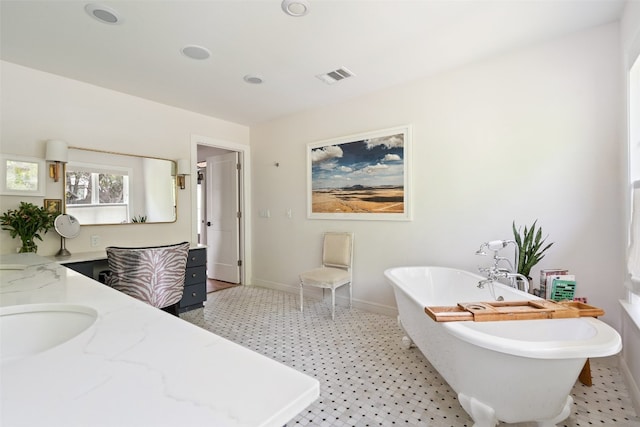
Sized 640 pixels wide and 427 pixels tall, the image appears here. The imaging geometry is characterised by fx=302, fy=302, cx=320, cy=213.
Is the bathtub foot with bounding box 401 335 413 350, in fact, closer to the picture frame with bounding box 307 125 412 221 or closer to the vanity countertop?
the picture frame with bounding box 307 125 412 221

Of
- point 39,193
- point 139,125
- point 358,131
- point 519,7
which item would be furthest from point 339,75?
point 39,193

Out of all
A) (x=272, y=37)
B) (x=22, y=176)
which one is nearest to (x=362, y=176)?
(x=272, y=37)

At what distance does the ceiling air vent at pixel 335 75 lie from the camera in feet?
9.20

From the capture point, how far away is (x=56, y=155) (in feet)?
8.90

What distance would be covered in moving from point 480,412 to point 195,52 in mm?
3034

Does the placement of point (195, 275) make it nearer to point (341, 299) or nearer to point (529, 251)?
point (341, 299)

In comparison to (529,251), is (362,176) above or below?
above

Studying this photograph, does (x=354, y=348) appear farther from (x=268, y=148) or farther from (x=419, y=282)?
(x=268, y=148)

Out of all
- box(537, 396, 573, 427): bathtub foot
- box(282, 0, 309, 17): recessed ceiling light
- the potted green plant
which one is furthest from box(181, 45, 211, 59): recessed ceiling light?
box(537, 396, 573, 427): bathtub foot

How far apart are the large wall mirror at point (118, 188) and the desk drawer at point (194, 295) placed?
2.98ft

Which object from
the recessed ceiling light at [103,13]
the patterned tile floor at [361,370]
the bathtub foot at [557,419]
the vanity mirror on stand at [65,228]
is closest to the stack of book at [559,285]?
the patterned tile floor at [361,370]

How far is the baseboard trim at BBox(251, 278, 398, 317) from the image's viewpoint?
3.24 m

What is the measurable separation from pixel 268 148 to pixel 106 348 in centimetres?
389

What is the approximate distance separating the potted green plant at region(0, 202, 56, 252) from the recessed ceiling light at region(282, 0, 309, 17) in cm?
260
